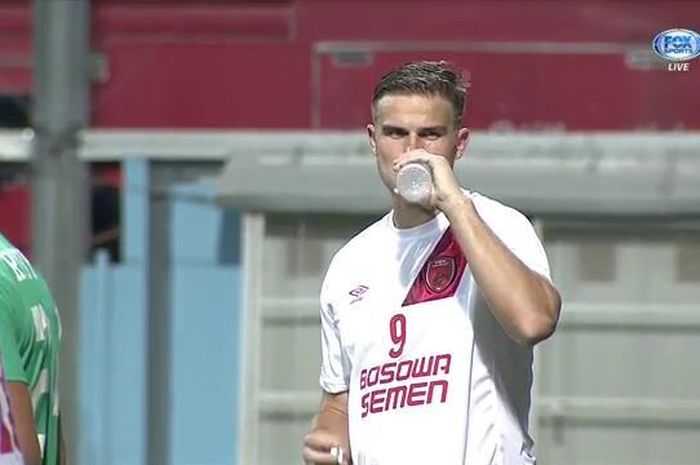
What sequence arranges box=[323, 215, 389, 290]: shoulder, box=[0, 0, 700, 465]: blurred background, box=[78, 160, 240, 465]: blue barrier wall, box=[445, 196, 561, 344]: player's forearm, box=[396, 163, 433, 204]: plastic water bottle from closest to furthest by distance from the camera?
box=[445, 196, 561, 344]: player's forearm < box=[396, 163, 433, 204]: plastic water bottle < box=[323, 215, 389, 290]: shoulder < box=[0, 0, 700, 465]: blurred background < box=[78, 160, 240, 465]: blue barrier wall

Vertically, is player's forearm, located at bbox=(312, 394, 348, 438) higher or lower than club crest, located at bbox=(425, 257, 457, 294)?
lower

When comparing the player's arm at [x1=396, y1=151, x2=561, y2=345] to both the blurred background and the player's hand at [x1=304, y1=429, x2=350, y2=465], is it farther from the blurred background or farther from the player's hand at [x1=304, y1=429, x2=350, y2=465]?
the blurred background

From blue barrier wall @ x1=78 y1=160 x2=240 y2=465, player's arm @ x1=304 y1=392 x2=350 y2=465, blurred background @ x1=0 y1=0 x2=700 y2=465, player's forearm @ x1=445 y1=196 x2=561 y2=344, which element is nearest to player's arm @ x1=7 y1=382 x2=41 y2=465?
player's arm @ x1=304 y1=392 x2=350 y2=465

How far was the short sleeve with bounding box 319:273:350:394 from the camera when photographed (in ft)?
10.4

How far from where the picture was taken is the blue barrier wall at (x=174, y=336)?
827 centimetres

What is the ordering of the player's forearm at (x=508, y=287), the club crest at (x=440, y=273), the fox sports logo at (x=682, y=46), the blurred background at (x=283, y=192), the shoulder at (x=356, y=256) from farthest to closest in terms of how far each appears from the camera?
the blurred background at (x=283, y=192) < the fox sports logo at (x=682, y=46) < the shoulder at (x=356, y=256) < the club crest at (x=440, y=273) < the player's forearm at (x=508, y=287)

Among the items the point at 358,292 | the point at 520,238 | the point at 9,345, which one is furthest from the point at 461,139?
the point at 9,345

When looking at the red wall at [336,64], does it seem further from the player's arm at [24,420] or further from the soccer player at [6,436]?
the soccer player at [6,436]

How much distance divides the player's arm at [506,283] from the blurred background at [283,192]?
190 inches

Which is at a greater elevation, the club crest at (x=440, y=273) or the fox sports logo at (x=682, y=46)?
the fox sports logo at (x=682, y=46)

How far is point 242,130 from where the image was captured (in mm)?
8266

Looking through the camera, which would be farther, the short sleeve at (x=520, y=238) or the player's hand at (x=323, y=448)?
the player's hand at (x=323, y=448)

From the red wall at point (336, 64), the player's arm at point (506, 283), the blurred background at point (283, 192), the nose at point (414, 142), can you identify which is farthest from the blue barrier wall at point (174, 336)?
the player's arm at point (506, 283)

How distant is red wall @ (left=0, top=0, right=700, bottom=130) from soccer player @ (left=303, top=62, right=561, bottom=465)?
4.71m
